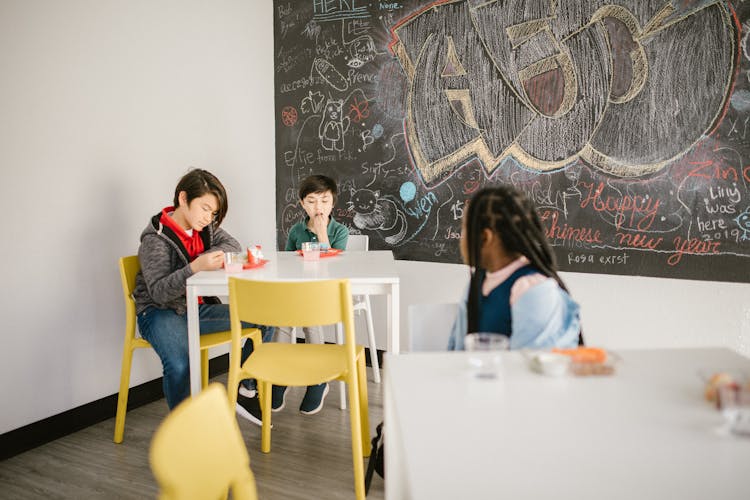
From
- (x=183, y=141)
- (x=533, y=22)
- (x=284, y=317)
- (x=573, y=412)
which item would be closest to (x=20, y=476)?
(x=284, y=317)

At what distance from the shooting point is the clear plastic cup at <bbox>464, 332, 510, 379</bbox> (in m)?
1.24

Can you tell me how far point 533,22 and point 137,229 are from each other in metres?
2.37

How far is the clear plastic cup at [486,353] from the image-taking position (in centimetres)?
124

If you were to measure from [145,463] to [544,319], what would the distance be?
182 centimetres

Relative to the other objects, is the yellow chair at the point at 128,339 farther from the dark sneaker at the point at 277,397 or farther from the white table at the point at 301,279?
the dark sneaker at the point at 277,397

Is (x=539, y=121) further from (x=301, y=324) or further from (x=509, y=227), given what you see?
(x=301, y=324)

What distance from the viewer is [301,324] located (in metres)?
1.90

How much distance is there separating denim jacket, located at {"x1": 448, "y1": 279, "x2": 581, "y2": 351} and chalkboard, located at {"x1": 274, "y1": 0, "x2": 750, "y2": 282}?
158cm

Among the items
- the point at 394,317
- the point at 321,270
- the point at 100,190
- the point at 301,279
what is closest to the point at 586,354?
the point at 394,317

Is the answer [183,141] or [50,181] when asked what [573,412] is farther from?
[183,141]

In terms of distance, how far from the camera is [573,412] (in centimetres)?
106

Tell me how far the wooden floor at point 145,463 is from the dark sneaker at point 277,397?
0.04 m

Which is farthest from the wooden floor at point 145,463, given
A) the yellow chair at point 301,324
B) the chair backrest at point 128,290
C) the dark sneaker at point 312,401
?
the chair backrest at point 128,290

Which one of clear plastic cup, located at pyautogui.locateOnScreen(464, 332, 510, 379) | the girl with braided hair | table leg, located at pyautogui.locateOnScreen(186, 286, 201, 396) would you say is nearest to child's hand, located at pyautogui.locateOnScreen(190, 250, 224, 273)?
table leg, located at pyautogui.locateOnScreen(186, 286, 201, 396)
